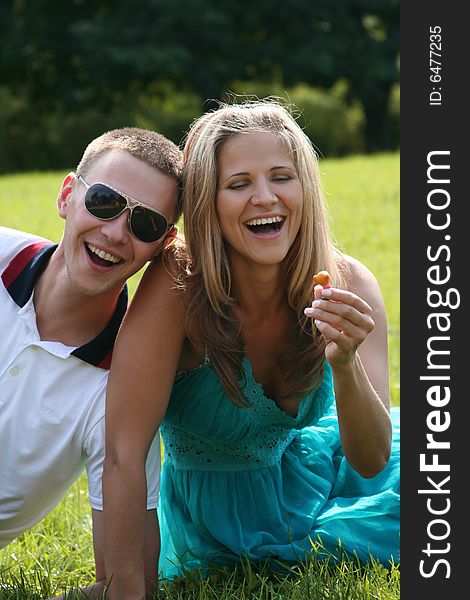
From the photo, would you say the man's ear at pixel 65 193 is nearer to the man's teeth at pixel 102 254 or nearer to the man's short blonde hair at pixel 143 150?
the man's short blonde hair at pixel 143 150

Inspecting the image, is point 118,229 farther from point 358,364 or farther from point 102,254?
point 358,364

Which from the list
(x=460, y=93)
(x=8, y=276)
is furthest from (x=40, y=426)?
(x=460, y=93)

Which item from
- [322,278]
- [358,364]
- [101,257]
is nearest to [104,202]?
[101,257]

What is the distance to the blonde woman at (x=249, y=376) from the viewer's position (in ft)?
9.96

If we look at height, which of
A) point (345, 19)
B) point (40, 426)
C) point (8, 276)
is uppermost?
point (345, 19)

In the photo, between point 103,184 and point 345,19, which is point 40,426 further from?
point 345,19

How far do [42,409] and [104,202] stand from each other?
67 centimetres

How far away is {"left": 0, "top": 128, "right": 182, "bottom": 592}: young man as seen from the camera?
10.2 ft

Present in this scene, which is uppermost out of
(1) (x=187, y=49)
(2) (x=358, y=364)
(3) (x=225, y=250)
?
(1) (x=187, y=49)

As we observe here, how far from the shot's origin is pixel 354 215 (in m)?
11.0

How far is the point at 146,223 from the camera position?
3121 millimetres

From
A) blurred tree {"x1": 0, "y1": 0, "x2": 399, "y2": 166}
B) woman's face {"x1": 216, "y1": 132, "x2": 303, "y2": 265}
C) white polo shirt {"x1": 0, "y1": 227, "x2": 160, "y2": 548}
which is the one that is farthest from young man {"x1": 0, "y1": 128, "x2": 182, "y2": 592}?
blurred tree {"x1": 0, "y1": 0, "x2": 399, "y2": 166}

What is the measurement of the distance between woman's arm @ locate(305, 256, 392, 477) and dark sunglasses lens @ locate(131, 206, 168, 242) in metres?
0.63

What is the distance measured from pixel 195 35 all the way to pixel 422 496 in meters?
25.2
